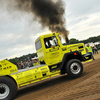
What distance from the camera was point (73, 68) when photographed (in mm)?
6832

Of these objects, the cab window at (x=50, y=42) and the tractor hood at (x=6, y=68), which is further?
the cab window at (x=50, y=42)

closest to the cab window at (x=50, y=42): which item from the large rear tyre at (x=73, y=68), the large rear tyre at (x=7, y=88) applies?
the large rear tyre at (x=73, y=68)

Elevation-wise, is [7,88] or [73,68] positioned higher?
[73,68]

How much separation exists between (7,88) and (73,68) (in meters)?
3.58

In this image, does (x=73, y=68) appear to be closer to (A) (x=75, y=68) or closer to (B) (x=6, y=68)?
(A) (x=75, y=68)

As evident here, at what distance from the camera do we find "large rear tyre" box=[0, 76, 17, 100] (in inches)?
221

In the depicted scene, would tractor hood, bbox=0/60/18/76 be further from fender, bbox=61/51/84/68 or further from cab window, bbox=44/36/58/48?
fender, bbox=61/51/84/68

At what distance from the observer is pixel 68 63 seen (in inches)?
265

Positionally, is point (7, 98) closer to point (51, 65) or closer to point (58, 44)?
point (51, 65)

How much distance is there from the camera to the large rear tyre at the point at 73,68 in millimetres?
6674

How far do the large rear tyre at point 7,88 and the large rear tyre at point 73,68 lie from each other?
2.94 m

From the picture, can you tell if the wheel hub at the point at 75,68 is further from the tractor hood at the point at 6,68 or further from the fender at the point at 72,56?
the tractor hood at the point at 6,68

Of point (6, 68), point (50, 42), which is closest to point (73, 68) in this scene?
point (50, 42)

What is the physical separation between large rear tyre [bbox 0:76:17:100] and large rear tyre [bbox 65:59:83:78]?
2.94m
